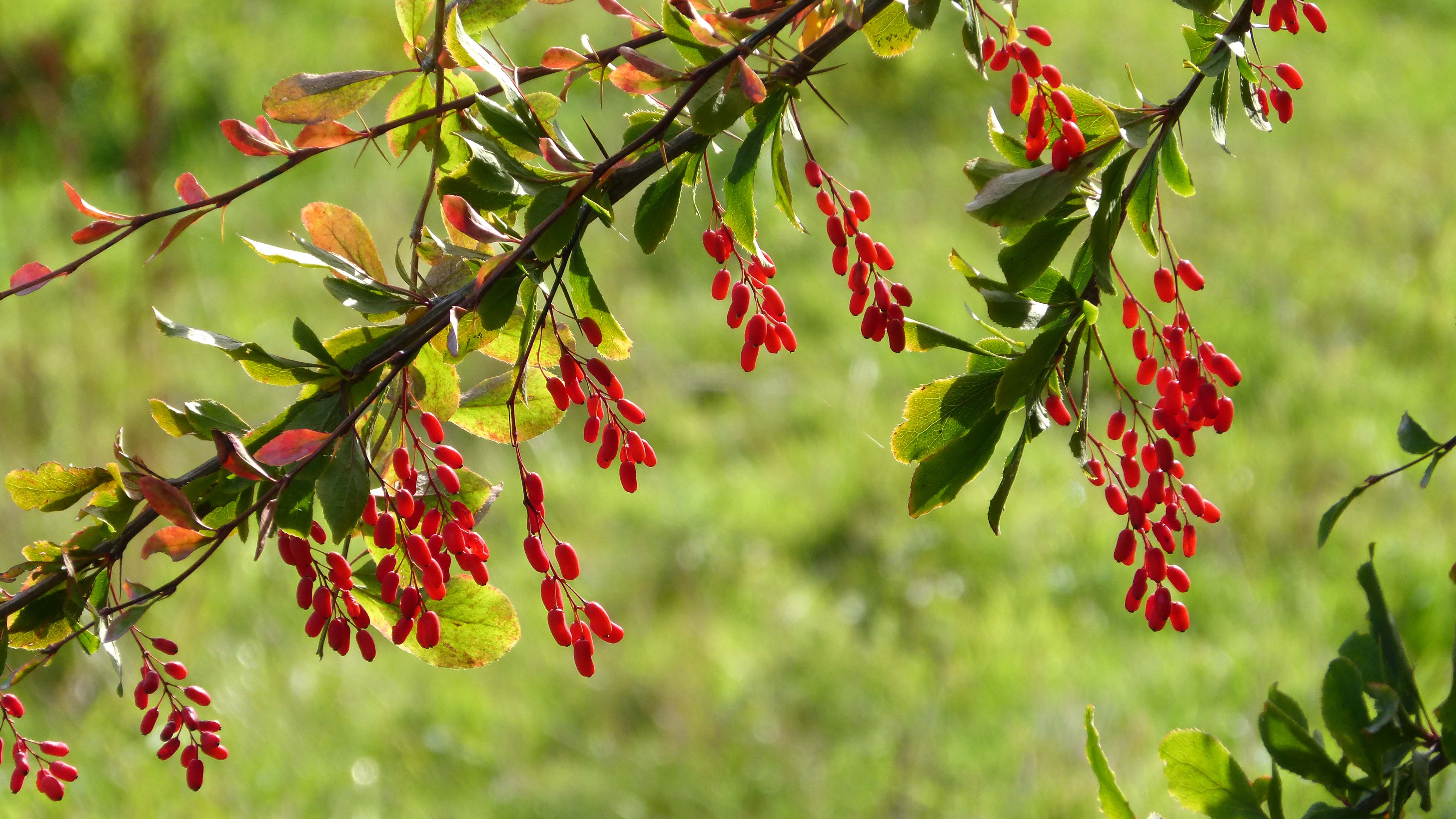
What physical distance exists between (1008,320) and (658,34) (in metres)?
0.28

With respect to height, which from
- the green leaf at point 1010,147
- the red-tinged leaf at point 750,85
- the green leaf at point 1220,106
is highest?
the green leaf at point 1220,106

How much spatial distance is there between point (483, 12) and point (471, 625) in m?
0.40

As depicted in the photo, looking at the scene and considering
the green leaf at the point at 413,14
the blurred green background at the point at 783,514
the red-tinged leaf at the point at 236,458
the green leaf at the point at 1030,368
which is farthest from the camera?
the blurred green background at the point at 783,514

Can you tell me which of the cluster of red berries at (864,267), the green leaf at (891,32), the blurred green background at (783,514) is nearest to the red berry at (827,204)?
the cluster of red berries at (864,267)

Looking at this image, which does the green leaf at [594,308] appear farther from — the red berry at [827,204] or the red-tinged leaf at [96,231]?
the red-tinged leaf at [96,231]

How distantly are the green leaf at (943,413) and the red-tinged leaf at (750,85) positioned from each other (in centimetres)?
25

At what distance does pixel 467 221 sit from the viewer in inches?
25.8

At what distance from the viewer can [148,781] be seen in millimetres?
2469

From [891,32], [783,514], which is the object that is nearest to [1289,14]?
[891,32]

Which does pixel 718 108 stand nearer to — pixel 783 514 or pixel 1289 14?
pixel 1289 14

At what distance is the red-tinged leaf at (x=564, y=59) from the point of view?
0.73 m

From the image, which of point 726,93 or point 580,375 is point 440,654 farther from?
point 726,93

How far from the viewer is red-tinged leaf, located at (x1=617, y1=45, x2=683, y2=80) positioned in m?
0.69

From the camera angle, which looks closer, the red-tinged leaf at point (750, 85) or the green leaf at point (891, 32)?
the red-tinged leaf at point (750, 85)
